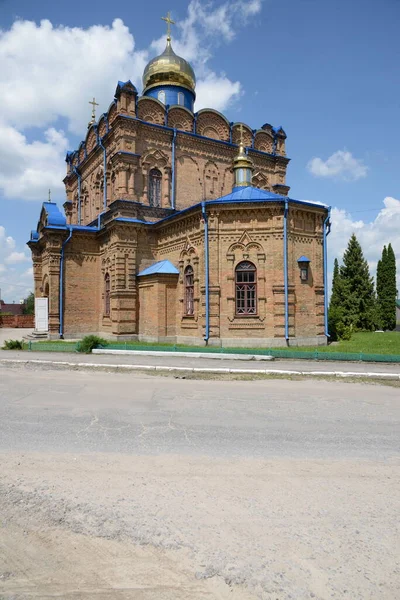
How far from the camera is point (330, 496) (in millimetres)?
4035

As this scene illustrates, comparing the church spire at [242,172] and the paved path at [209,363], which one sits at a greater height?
the church spire at [242,172]

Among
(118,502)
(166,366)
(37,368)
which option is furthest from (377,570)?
(37,368)

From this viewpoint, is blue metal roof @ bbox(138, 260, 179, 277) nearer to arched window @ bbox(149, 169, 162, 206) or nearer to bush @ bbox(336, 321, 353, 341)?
arched window @ bbox(149, 169, 162, 206)

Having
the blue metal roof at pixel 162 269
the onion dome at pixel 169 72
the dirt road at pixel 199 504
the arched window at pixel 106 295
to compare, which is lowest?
the dirt road at pixel 199 504

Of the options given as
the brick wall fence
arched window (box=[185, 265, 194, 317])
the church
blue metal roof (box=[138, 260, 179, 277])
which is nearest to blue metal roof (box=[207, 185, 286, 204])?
the church

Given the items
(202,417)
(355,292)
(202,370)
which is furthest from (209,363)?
(355,292)

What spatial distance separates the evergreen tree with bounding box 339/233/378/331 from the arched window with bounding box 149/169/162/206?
67.0 ft

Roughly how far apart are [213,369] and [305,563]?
9.08m

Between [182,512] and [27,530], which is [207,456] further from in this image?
[27,530]

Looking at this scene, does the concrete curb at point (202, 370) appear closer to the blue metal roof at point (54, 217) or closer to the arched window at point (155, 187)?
the blue metal roof at point (54, 217)

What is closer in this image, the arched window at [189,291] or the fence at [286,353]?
the fence at [286,353]

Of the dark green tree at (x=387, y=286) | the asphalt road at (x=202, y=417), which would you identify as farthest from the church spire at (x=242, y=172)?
the dark green tree at (x=387, y=286)

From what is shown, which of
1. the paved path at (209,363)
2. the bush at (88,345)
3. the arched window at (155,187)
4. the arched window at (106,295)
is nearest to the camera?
the paved path at (209,363)

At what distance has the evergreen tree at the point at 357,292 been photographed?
3659cm
